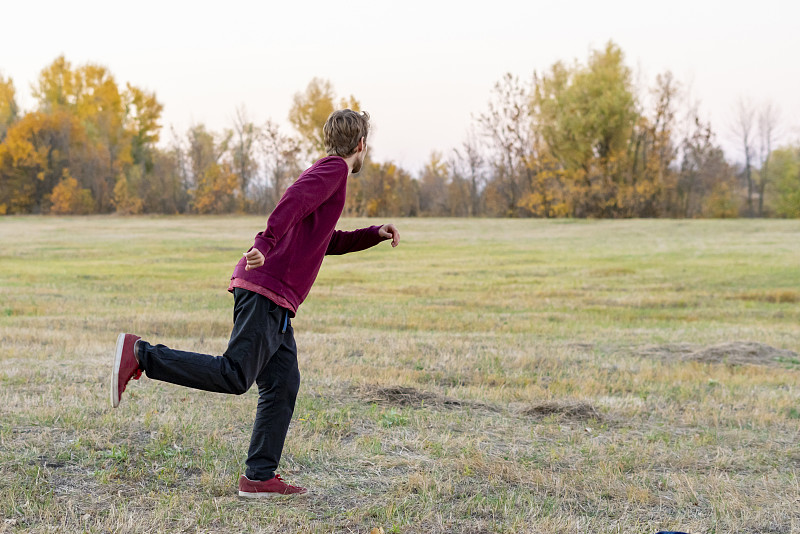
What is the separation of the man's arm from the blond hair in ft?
1.89

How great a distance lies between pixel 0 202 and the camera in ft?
191

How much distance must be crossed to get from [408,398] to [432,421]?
0.77 metres

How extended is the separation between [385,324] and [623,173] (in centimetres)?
3997

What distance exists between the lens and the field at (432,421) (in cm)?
407

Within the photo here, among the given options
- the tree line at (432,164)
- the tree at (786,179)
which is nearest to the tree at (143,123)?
the tree line at (432,164)

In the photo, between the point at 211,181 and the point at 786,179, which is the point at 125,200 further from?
the point at 786,179

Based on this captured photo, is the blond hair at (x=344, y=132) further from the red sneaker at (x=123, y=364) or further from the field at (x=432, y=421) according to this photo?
the field at (x=432, y=421)

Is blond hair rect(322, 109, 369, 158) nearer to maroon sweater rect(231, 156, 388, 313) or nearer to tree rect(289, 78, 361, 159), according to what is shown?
maroon sweater rect(231, 156, 388, 313)

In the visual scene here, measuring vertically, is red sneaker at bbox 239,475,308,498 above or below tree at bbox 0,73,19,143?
below

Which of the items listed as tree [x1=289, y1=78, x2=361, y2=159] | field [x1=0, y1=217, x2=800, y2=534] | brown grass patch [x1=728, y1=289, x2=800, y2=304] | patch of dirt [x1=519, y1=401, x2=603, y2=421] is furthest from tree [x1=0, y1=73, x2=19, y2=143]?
patch of dirt [x1=519, y1=401, x2=603, y2=421]

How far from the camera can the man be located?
12.7ft

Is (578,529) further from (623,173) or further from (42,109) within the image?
(42,109)

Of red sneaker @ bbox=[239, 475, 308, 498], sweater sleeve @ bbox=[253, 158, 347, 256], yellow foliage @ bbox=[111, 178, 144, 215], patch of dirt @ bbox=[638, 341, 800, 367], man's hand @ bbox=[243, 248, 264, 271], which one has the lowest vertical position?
patch of dirt @ bbox=[638, 341, 800, 367]

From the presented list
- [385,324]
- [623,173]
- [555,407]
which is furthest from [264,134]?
[555,407]
